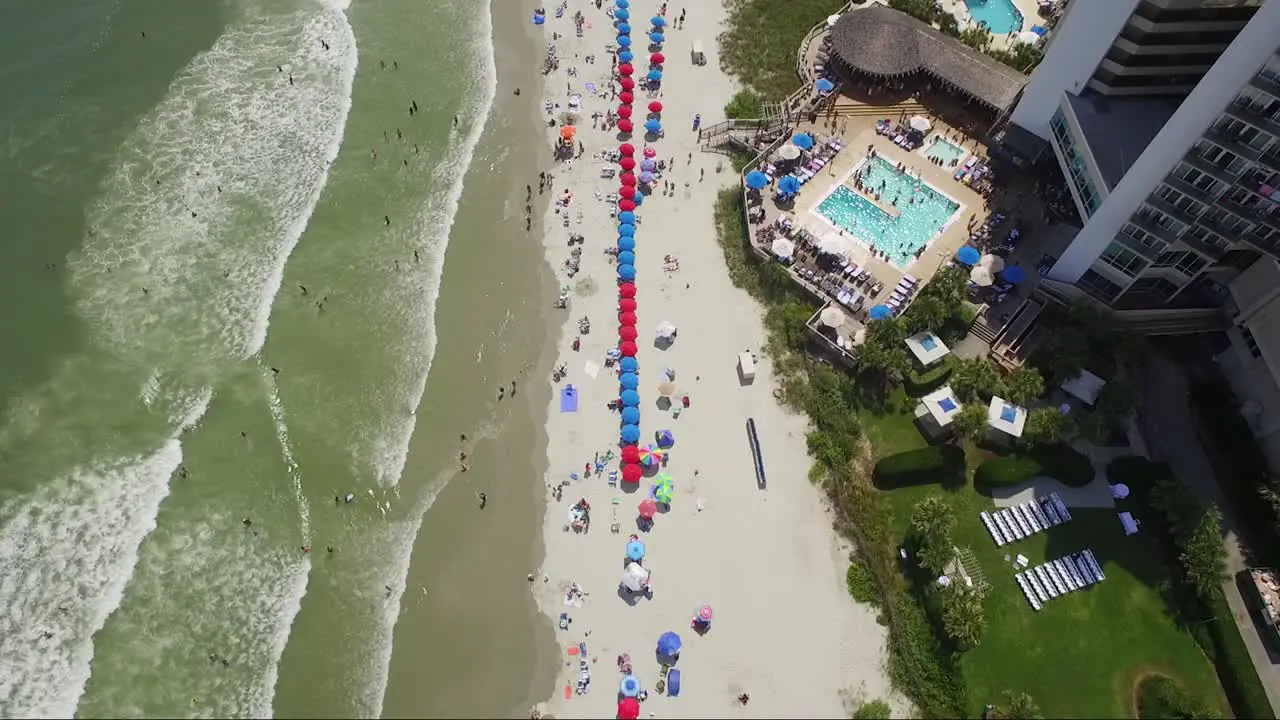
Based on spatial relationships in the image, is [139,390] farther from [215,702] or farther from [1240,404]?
[1240,404]

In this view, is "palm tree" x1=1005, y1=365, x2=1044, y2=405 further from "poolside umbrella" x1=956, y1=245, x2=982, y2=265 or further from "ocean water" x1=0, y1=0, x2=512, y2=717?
"ocean water" x1=0, y1=0, x2=512, y2=717

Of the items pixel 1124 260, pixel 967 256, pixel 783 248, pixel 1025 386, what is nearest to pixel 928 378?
pixel 1025 386

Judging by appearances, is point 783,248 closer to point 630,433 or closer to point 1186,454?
point 630,433

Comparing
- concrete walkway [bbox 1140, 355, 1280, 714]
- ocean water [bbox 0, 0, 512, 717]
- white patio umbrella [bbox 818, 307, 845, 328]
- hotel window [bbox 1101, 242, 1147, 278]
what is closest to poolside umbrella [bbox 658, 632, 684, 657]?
ocean water [bbox 0, 0, 512, 717]

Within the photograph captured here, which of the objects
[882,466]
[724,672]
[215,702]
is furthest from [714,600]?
[215,702]

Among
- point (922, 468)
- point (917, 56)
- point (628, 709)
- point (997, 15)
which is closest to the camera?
point (628, 709)
